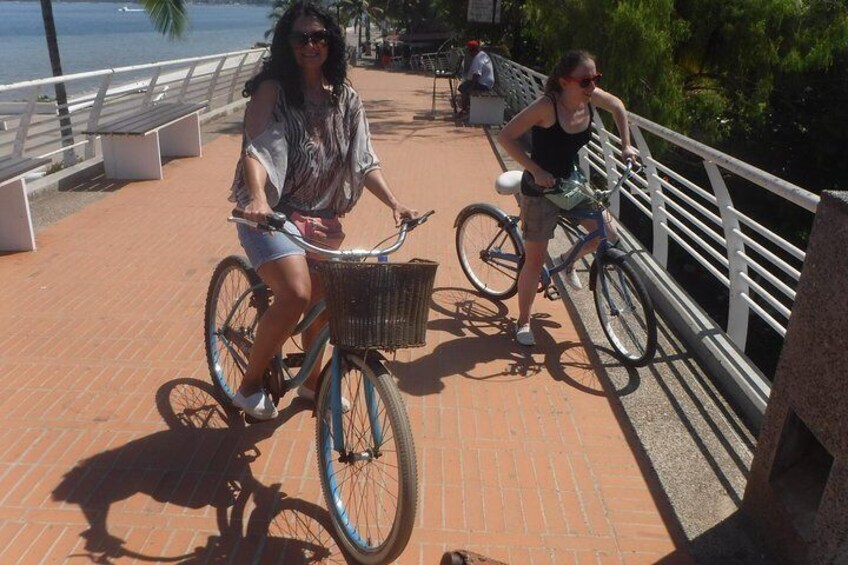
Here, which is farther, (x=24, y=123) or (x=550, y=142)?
(x=24, y=123)

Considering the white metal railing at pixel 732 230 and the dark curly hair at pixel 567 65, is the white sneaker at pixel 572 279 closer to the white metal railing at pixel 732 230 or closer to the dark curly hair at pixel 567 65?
the white metal railing at pixel 732 230

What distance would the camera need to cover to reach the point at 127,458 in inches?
141

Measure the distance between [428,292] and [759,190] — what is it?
1272cm

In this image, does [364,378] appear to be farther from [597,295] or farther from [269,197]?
[597,295]

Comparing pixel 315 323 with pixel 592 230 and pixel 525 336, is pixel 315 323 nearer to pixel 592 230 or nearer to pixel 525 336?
pixel 525 336

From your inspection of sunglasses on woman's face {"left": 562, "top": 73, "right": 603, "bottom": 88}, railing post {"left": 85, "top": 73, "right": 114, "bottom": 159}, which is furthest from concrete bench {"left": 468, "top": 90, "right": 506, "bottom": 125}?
sunglasses on woman's face {"left": 562, "top": 73, "right": 603, "bottom": 88}

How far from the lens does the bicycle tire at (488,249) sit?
212 inches

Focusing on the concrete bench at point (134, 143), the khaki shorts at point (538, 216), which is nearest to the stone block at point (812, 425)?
the khaki shorts at point (538, 216)

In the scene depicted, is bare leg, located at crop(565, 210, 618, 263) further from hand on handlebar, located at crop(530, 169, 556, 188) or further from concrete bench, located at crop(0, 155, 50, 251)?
concrete bench, located at crop(0, 155, 50, 251)

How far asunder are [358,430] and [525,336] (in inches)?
86.7

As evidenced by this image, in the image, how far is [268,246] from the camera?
124 inches

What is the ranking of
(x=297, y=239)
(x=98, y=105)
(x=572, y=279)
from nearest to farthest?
(x=297, y=239) → (x=572, y=279) → (x=98, y=105)

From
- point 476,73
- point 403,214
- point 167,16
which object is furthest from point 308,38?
point 167,16

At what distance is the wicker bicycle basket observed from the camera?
2566 mm
